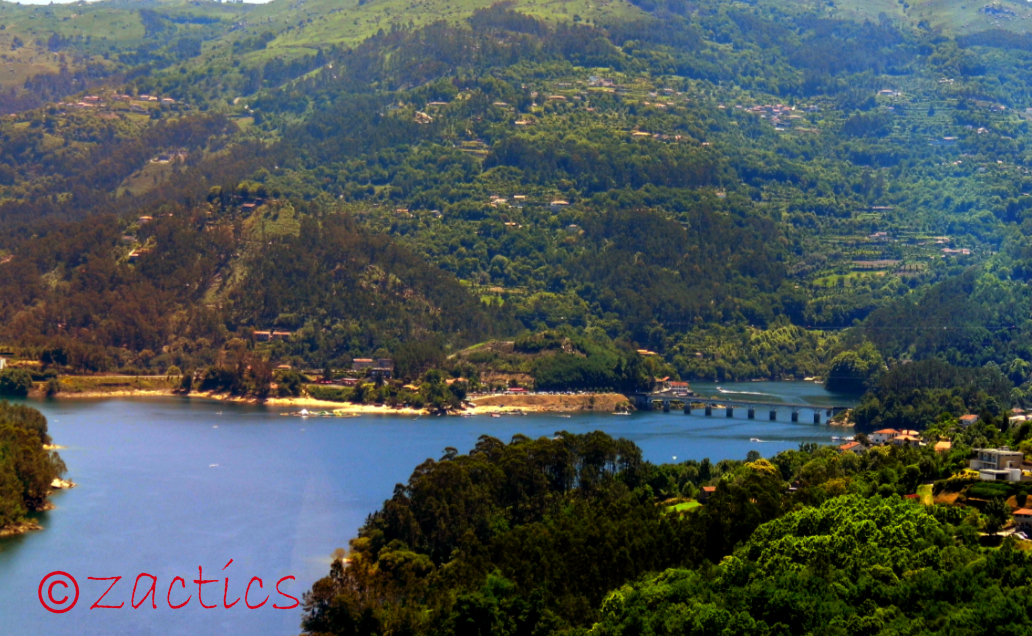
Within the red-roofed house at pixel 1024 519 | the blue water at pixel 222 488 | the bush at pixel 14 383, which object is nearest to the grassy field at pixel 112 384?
the bush at pixel 14 383

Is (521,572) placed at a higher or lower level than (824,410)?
higher

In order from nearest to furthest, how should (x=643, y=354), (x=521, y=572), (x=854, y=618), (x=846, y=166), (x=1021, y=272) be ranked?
(x=854, y=618) → (x=521, y=572) → (x=643, y=354) → (x=1021, y=272) → (x=846, y=166)

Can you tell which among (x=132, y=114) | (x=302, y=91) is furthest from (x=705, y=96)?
(x=132, y=114)

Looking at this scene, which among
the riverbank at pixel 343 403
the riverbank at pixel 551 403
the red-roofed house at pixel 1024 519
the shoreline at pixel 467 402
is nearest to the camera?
the red-roofed house at pixel 1024 519

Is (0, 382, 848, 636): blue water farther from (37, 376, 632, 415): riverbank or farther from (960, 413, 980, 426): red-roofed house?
(960, 413, 980, 426): red-roofed house

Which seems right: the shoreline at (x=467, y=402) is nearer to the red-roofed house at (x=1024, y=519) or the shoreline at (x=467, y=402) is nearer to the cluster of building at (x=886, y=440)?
the cluster of building at (x=886, y=440)

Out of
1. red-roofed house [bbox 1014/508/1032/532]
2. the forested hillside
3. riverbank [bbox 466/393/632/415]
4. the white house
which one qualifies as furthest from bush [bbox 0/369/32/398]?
red-roofed house [bbox 1014/508/1032/532]

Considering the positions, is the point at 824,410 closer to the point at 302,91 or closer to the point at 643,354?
the point at 643,354

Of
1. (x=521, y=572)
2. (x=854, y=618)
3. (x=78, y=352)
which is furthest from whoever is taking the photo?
(x=78, y=352)
